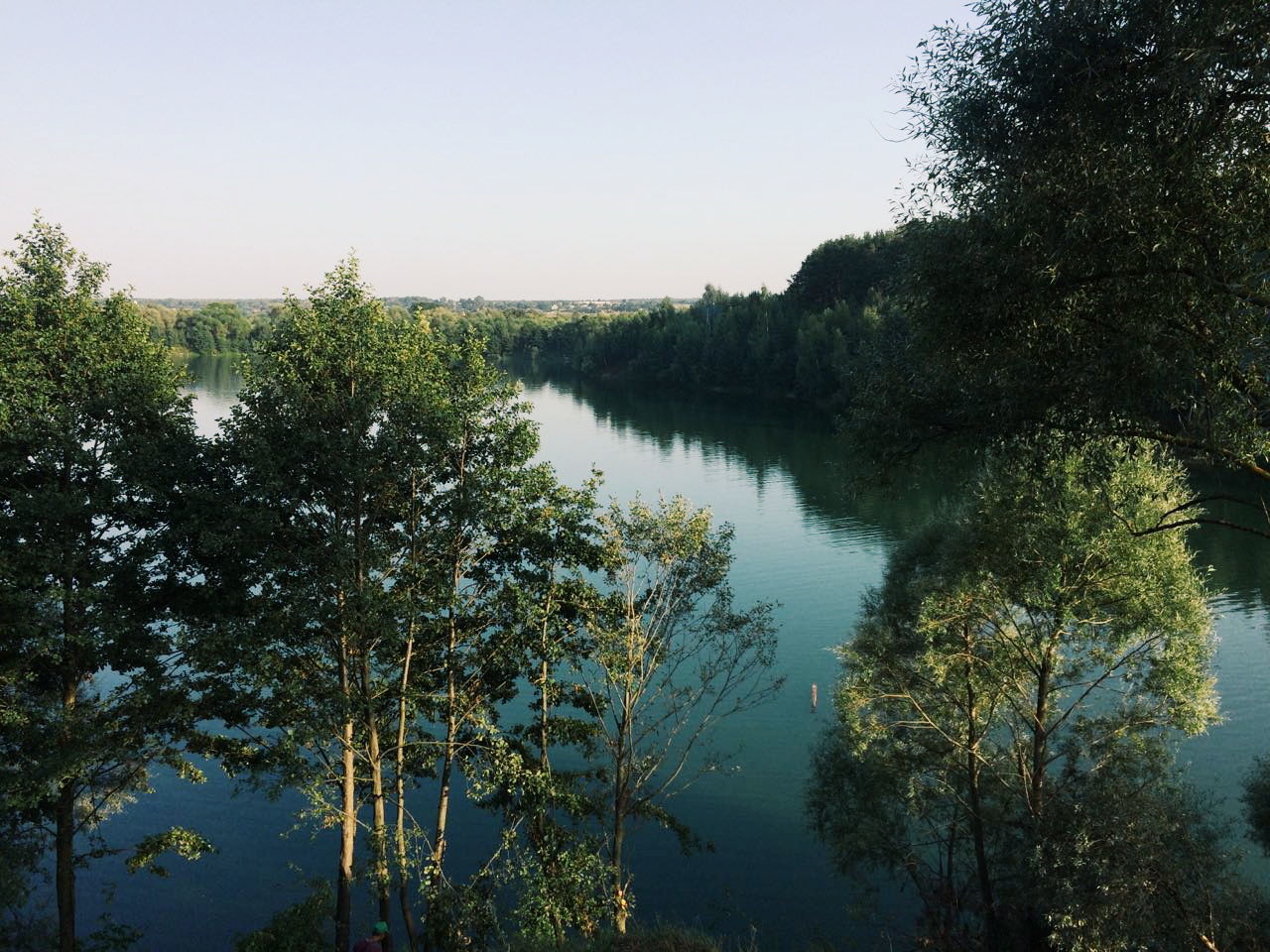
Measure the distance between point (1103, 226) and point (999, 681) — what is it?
1215 centimetres

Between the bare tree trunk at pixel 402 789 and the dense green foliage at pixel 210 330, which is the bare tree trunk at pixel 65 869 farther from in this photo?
the dense green foliage at pixel 210 330

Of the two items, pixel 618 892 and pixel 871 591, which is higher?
pixel 871 591

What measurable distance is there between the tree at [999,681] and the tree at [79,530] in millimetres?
13340

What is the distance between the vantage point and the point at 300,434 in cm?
1393

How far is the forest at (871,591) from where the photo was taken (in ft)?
27.5

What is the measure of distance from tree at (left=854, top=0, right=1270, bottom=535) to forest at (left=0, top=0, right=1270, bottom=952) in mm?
37

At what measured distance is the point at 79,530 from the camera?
13695 mm

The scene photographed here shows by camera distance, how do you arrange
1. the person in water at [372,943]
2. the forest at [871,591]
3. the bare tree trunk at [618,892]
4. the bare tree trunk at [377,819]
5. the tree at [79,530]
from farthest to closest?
1. the bare tree trunk at [618,892]
2. the bare tree trunk at [377,819]
3. the tree at [79,530]
4. the person in water at [372,943]
5. the forest at [871,591]

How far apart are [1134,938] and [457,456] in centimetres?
1245

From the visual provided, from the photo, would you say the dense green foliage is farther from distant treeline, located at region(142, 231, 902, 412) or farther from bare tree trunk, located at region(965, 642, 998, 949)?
bare tree trunk, located at region(965, 642, 998, 949)

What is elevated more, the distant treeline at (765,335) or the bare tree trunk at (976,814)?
the distant treeline at (765,335)

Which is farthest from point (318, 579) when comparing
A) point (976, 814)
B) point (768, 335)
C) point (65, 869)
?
point (768, 335)

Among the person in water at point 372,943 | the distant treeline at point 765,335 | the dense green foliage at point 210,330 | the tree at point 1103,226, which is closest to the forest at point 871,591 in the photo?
the tree at point 1103,226

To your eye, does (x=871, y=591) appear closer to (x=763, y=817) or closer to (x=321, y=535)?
(x=763, y=817)
